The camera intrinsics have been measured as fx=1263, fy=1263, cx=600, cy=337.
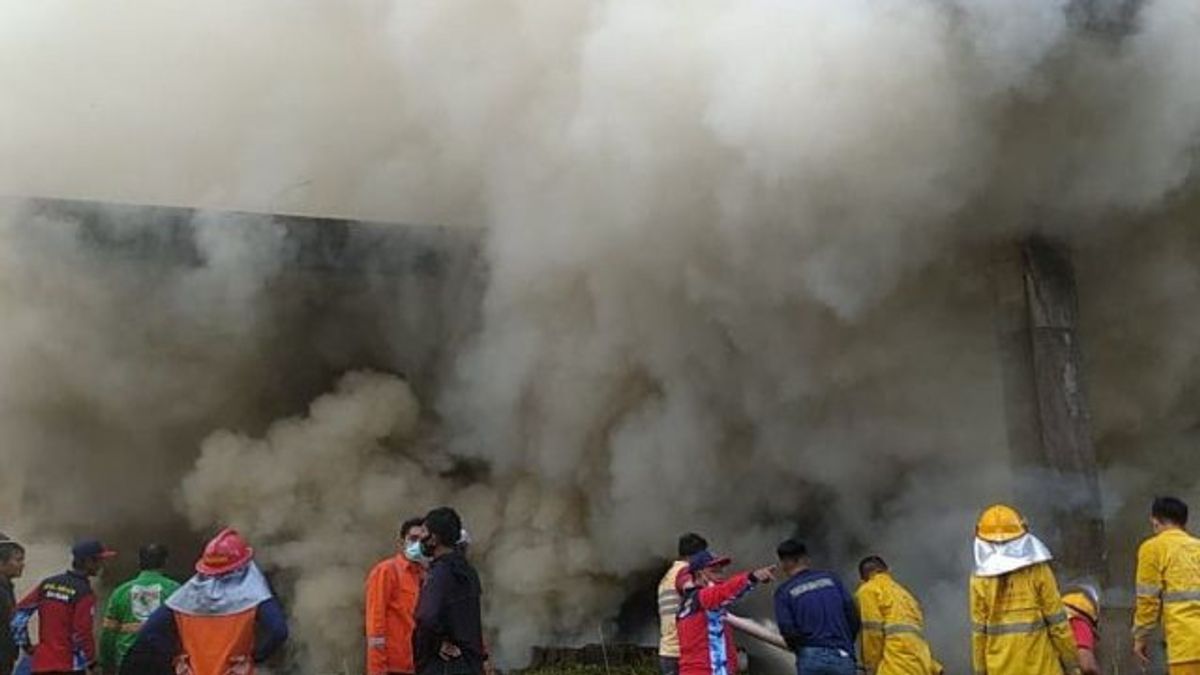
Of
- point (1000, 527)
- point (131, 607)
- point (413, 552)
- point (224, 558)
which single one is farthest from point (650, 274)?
point (224, 558)

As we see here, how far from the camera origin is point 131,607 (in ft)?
22.7

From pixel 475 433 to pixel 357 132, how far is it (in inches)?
117

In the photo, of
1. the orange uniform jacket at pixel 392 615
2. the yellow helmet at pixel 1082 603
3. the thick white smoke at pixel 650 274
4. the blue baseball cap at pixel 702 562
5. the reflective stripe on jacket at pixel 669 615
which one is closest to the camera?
the yellow helmet at pixel 1082 603

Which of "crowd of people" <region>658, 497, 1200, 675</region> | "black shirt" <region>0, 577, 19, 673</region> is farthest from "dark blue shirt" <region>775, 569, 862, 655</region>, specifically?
"black shirt" <region>0, 577, 19, 673</region>

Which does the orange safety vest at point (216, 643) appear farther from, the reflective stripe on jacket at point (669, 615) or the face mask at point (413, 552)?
the reflective stripe on jacket at point (669, 615)

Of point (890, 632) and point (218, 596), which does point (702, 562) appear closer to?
point (890, 632)

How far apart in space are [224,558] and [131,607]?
1.78 m

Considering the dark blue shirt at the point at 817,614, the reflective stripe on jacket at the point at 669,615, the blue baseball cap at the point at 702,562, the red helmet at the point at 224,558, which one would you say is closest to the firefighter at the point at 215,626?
the red helmet at the point at 224,558

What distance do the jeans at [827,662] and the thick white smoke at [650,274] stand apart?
274 cm

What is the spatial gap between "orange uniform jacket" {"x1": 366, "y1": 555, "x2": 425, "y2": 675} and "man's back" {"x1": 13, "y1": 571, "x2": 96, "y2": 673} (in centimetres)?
166

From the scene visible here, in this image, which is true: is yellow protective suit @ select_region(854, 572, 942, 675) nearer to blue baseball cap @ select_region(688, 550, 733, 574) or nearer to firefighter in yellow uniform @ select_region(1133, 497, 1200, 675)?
blue baseball cap @ select_region(688, 550, 733, 574)

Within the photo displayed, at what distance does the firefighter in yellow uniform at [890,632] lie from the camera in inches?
259

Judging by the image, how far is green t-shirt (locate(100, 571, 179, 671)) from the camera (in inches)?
272

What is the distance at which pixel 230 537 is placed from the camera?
5.61 m
